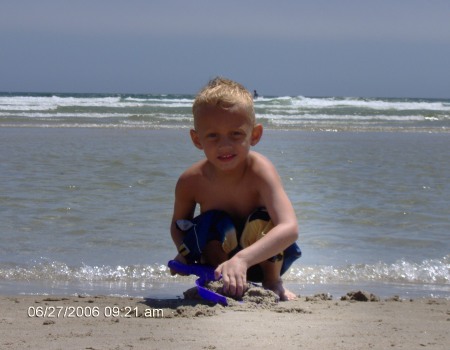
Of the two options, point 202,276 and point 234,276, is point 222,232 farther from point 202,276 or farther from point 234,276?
point 234,276

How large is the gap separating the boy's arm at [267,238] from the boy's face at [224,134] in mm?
150

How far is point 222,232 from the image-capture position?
3.47 m

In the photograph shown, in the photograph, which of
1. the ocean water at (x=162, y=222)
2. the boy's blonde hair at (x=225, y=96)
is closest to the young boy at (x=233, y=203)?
the boy's blonde hair at (x=225, y=96)

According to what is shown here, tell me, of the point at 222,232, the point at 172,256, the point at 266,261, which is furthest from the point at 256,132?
the point at 172,256

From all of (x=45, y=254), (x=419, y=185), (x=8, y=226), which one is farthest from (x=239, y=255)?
(x=419, y=185)

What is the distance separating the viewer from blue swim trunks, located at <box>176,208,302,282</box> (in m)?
3.46

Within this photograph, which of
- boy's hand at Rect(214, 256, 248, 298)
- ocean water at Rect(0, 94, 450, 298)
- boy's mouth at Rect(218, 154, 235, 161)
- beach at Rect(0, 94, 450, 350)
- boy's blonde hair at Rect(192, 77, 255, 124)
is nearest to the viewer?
beach at Rect(0, 94, 450, 350)

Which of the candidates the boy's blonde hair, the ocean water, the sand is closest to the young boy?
the boy's blonde hair

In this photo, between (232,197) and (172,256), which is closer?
(232,197)

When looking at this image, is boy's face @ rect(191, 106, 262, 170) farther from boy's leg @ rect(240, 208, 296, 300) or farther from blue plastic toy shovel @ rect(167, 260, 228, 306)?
blue plastic toy shovel @ rect(167, 260, 228, 306)

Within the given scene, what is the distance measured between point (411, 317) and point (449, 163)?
6.97m

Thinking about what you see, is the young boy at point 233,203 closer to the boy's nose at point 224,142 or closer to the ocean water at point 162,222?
the boy's nose at point 224,142

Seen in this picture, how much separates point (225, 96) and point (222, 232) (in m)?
0.60

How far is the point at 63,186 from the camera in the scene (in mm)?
6988
